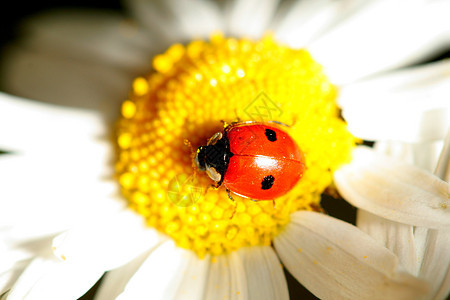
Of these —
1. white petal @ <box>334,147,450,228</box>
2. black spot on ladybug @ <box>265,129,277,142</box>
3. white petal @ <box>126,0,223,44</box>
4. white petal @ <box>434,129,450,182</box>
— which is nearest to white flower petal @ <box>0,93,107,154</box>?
white petal @ <box>126,0,223,44</box>

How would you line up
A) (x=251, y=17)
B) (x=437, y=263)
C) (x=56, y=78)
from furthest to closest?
(x=56, y=78) → (x=251, y=17) → (x=437, y=263)

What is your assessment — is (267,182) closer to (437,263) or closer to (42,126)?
(437,263)

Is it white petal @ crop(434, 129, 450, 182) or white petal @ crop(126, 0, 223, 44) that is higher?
white petal @ crop(126, 0, 223, 44)

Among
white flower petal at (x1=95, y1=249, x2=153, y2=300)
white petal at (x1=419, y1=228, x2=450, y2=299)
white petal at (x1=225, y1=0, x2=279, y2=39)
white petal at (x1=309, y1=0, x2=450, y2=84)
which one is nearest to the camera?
white petal at (x1=419, y1=228, x2=450, y2=299)

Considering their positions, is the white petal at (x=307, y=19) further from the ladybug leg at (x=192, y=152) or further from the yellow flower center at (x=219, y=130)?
the ladybug leg at (x=192, y=152)

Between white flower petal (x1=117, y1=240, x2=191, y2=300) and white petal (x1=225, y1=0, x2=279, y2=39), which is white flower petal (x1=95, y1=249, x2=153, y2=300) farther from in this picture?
white petal (x1=225, y1=0, x2=279, y2=39)

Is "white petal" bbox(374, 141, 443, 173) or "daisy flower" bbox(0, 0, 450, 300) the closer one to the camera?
"daisy flower" bbox(0, 0, 450, 300)

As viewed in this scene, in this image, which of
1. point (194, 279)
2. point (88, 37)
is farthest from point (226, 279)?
point (88, 37)

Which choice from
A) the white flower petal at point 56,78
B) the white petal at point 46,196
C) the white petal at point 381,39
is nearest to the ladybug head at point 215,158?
the white petal at point 46,196
